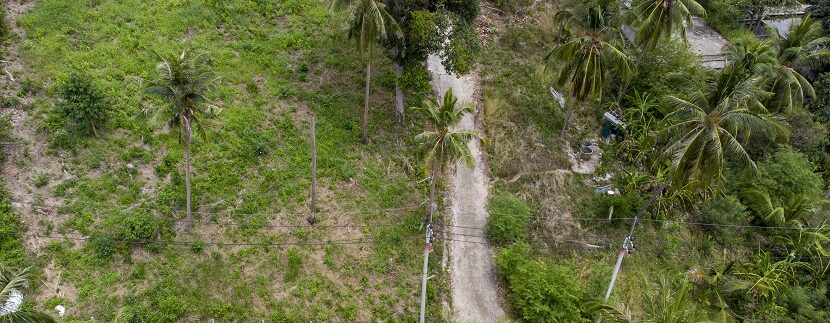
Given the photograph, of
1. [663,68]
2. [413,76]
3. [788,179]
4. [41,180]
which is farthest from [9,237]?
[788,179]

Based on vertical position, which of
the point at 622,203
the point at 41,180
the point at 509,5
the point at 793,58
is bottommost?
the point at 622,203

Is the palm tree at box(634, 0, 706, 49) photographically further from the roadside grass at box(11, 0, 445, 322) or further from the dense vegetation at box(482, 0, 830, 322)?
the roadside grass at box(11, 0, 445, 322)


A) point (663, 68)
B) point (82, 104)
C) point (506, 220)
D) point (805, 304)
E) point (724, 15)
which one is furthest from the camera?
point (724, 15)

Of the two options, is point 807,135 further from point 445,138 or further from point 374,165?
point 374,165

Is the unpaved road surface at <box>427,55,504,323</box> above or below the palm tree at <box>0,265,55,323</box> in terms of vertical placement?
below

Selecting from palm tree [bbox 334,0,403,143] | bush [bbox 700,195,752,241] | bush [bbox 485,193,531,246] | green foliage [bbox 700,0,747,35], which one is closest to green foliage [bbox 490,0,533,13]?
green foliage [bbox 700,0,747,35]

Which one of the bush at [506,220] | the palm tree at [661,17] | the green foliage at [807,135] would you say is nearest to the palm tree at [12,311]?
the bush at [506,220]
